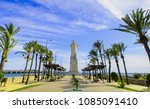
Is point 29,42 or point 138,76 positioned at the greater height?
point 29,42

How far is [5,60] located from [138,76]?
33.6m

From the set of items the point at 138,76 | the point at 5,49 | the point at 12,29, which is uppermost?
the point at 12,29

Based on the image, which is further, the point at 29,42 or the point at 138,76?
the point at 138,76

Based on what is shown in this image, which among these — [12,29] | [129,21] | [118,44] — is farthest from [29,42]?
[129,21]

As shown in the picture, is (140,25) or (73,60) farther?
(73,60)

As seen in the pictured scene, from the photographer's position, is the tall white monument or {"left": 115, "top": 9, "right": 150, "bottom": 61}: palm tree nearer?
{"left": 115, "top": 9, "right": 150, "bottom": 61}: palm tree

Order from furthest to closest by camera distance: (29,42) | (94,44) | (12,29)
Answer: (94,44), (29,42), (12,29)

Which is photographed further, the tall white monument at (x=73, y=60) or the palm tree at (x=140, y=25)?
the tall white monument at (x=73, y=60)

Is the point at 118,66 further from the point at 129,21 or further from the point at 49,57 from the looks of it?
the point at 49,57

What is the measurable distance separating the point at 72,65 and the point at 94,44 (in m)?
28.7

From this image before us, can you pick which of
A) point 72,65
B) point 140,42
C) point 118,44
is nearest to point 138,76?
point 118,44

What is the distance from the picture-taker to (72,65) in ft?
296

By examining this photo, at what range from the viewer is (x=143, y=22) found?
26156 millimetres

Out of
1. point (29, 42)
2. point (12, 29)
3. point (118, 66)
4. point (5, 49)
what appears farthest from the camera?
point (118, 66)
